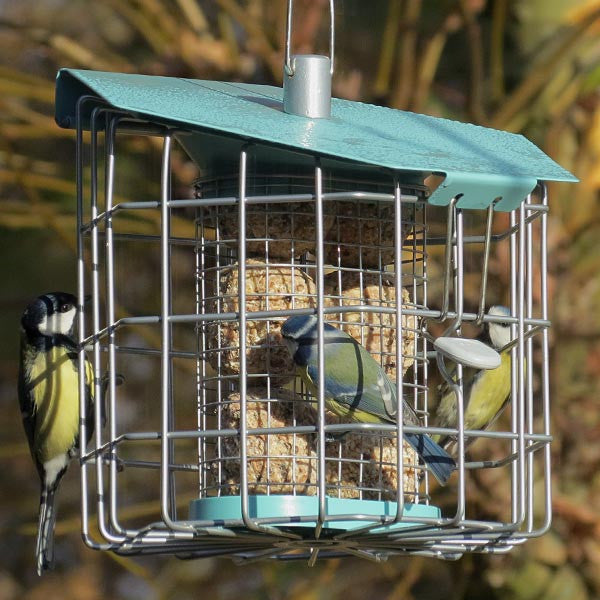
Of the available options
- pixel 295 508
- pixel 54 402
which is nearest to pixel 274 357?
pixel 295 508

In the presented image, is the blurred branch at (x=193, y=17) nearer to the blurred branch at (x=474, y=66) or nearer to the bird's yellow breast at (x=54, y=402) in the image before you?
the blurred branch at (x=474, y=66)

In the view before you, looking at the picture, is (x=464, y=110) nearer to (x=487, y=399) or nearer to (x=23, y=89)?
(x=487, y=399)

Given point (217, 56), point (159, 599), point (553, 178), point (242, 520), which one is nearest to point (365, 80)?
point (217, 56)

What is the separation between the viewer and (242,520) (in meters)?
3.09

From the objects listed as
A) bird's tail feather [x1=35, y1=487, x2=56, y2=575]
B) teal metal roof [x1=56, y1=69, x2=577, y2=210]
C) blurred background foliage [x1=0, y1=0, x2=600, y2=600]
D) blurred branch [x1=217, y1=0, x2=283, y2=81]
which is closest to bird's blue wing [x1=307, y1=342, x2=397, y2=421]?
teal metal roof [x1=56, y1=69, x2=577, y2=210]

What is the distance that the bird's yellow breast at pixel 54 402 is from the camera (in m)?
4.91

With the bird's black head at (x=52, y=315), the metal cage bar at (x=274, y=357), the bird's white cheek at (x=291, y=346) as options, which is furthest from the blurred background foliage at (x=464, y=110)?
the bird's white cheek at (x=291, y=346)

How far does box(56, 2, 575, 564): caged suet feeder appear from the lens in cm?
314

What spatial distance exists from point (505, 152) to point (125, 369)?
4.15 meters

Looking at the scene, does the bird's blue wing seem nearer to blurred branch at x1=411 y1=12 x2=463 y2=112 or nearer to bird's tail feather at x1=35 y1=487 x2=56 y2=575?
bird's tail feather at x1=35 y1=487 x2=56 y2=575

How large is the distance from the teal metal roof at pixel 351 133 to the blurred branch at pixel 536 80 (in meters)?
2.23

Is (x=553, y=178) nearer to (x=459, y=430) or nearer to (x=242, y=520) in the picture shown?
(x=459, y=430)

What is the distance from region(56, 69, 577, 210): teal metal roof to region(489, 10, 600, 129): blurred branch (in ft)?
7.33

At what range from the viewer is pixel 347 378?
3.43 metres
